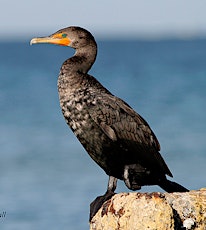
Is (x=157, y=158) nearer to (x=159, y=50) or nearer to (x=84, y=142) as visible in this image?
(x=84, y=142)

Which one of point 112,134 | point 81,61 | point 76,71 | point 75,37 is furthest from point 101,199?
point 75,37

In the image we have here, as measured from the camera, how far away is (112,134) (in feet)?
23.1

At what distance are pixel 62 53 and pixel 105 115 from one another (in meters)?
41.6

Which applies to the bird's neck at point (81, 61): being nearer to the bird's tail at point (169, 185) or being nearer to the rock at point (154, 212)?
the bird's tail at point (169, 185)

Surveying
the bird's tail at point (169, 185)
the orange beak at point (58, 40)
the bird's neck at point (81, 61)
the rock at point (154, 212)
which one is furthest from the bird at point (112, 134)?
the rock at point (154, 212)

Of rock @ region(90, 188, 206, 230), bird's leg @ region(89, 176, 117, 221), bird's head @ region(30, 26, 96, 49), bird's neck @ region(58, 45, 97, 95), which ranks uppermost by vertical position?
bird's head @ region(30, 26, 96, 49)

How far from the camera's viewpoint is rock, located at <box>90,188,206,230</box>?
5.48 meters

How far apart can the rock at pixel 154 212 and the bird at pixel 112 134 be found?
1152 millimetres

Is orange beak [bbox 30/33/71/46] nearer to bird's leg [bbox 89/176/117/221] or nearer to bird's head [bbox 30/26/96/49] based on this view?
bird's head [bbox 30/26/96/49]

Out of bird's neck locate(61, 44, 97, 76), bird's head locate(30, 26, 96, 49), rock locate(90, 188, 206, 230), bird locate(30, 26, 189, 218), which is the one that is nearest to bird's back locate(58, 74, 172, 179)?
bird locate(30, 26, 189, 218)

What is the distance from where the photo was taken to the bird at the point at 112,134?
700cm

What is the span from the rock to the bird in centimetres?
115

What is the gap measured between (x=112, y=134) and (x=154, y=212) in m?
1.61

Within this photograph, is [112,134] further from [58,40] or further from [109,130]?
[58,40]
